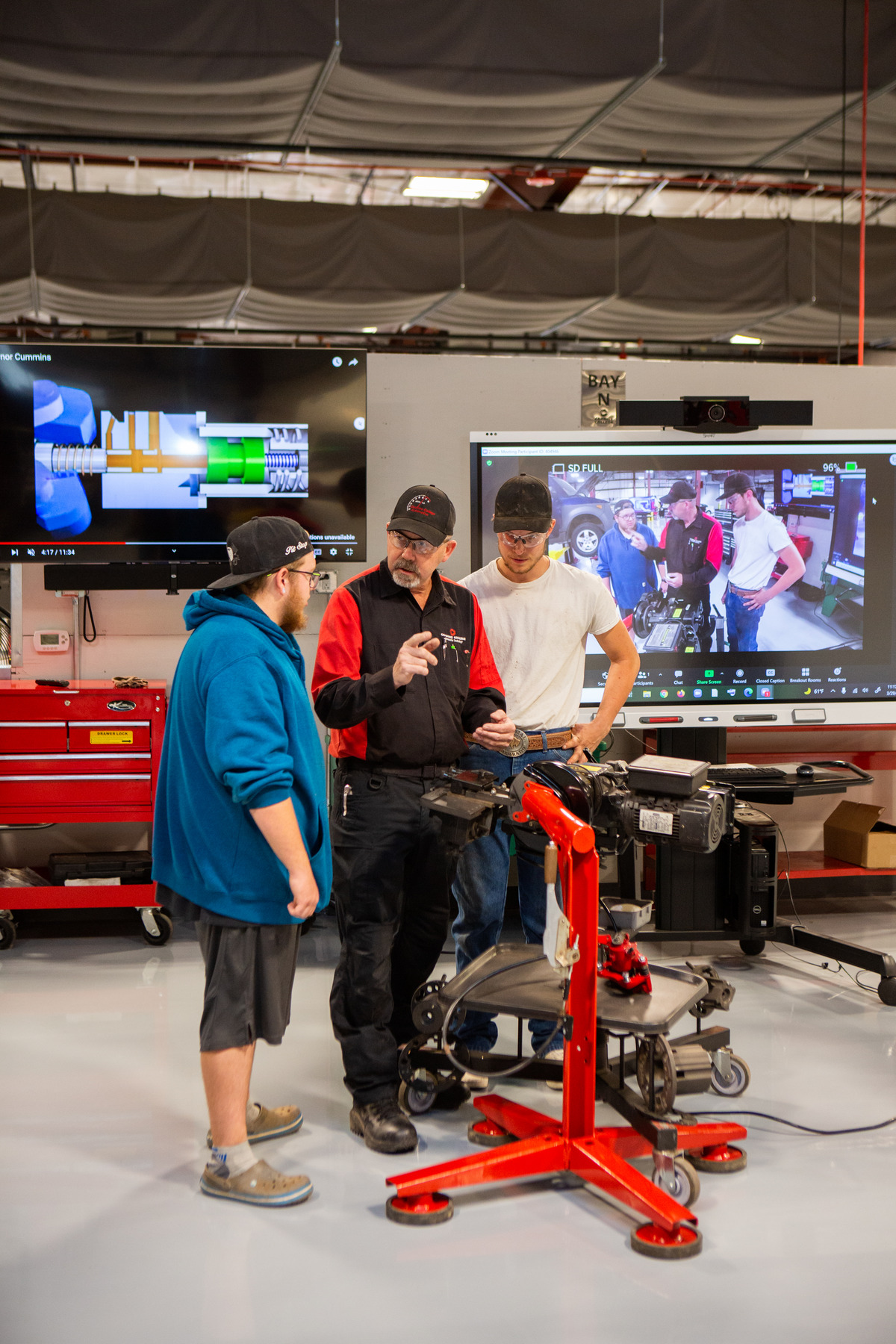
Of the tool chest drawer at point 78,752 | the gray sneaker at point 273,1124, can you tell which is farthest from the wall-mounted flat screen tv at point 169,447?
the gray sneaker at point 273,1124

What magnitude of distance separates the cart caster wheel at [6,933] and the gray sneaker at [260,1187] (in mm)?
2386

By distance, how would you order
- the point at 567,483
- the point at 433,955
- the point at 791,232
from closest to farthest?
the point at 433,955 < the point at 567,483 < the point at 791,232

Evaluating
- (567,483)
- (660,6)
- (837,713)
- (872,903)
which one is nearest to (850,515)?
(837,713)

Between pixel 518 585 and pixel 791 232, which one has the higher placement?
pixel 791 232

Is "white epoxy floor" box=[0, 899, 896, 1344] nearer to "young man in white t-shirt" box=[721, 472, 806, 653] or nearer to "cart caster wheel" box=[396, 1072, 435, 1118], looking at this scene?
"cart caster wheel" box=[396, 1072, 435, 1118]

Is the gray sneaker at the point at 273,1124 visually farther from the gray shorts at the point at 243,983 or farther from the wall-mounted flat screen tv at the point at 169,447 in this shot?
the wall-mounted flat screen tv at the point at 169,447

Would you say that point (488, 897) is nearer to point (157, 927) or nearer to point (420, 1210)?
point (420, 1210)

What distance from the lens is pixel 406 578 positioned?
291cm

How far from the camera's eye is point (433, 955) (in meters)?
3.02

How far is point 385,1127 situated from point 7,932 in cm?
249

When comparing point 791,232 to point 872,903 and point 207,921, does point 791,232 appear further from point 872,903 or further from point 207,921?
point 207,921

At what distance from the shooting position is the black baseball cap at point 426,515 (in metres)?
2.84

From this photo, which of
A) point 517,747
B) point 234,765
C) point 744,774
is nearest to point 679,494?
point 744,774

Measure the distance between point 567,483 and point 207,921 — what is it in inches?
108
